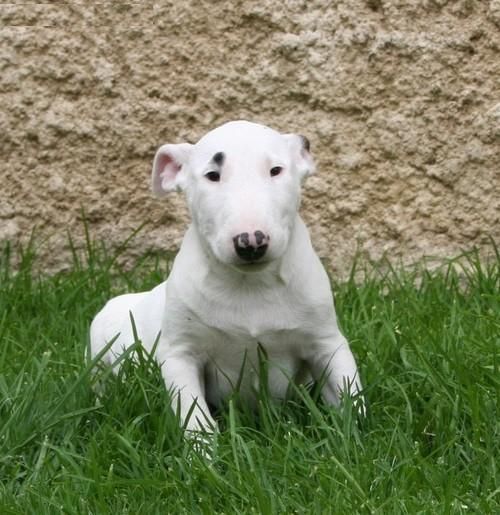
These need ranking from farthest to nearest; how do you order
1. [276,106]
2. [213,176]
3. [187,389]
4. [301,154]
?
[276,106] < [301,154] < [187,389] < [213,176]

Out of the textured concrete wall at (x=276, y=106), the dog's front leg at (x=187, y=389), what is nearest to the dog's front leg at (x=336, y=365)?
the dog's front leg at (x=187, y=389)

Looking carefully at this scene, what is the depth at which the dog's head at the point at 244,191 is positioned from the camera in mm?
3377

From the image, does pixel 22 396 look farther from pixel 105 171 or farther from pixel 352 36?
pixel 352 36

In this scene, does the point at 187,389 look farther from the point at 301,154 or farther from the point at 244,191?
the point at 301,154

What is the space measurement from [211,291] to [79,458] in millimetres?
608

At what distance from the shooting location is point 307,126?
514cm

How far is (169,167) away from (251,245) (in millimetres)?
627

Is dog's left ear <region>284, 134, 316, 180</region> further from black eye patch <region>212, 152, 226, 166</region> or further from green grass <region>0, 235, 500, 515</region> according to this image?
green grass <region>0, 235, 500, 515</region>

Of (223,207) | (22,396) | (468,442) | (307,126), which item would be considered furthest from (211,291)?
(307,126)

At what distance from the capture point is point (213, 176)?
355cm

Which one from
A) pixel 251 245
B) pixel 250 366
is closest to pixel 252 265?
pixel 251 245

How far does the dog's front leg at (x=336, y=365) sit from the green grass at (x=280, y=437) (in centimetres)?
5

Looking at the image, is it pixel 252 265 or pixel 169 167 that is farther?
pixel 169 167

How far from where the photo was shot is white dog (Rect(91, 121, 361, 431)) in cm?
352
